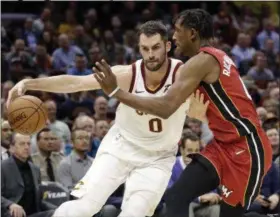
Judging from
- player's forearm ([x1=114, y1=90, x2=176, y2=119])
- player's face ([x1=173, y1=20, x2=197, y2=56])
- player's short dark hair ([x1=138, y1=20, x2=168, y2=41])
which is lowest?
player's forearm ([x1=114, y1=90, x2=176, y2=119])

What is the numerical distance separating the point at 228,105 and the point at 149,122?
2.44 ft

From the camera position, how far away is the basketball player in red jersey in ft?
20.3

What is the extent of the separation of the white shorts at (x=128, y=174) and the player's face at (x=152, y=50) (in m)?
0.68

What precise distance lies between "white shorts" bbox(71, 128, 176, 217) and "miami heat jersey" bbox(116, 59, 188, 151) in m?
0.08

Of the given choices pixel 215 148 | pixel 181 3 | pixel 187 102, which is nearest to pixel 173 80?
pixel 187 102

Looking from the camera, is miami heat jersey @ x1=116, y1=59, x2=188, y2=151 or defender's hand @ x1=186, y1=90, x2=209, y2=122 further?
miami heat jersey @ x1=116, y1=59, x2=188, y2=151

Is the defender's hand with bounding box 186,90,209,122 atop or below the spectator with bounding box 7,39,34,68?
below

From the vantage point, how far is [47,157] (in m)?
10.1

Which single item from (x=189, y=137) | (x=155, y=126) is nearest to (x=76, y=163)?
(x=189, y=137)

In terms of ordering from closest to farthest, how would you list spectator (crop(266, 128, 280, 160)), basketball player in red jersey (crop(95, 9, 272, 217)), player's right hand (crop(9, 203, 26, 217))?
basketball player in red jersey (crop(95, 9, 272, 217)) < player's right hand (crop(9, 203, 26, 217)) < spectator (crop(266, 128, 280, 160))

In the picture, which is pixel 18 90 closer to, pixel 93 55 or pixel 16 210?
pixel 16 210

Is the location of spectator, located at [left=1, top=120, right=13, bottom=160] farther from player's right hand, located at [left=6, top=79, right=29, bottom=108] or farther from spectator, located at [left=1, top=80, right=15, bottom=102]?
player's right hand, located at [left=6, top=79, right=29, bottom=108]

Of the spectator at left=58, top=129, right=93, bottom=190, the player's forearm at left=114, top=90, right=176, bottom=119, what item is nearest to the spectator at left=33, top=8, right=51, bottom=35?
the spectator at left=58, top=129, right=93, bottom=190

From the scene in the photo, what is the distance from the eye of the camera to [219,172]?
247 inches
